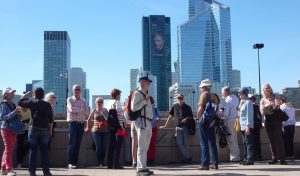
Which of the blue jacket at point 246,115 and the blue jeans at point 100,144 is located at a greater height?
the blue jacket at point 246,115

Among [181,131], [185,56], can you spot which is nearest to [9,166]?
[181,131]

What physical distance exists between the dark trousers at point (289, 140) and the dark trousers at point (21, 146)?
6.62 metres

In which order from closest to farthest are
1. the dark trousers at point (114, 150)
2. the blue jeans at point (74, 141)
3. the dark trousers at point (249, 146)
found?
the dark trousers at point (114, 150) < the dark trousers at point (249, 146) < the blue jeans at point (74, 141)

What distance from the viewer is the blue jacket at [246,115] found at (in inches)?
421

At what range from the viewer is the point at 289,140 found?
12.2 m

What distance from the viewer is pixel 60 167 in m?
11.3

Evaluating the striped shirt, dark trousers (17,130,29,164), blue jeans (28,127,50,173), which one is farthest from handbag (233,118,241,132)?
dark trousers (17,130,29,164)

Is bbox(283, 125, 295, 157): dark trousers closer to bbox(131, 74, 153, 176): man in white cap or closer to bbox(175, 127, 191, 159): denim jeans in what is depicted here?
bbox(175, 127, 191, 159): denim jeans

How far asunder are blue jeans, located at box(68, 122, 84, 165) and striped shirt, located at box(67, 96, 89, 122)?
12 cm

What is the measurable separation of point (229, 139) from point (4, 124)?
551 cm

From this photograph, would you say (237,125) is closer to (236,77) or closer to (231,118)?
(231,118)

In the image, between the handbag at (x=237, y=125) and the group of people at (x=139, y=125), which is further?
the handbag at (x=237, y=125)

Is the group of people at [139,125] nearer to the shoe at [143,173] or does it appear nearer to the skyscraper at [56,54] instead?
the shoe at [143,173]

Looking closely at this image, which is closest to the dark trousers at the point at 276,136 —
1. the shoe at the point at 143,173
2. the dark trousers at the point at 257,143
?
the dark trousers at the point at 257,143
